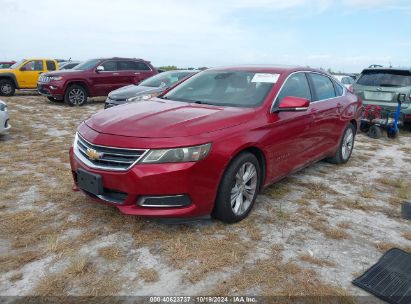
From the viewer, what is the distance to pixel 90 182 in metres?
3.35

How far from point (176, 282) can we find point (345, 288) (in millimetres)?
1283

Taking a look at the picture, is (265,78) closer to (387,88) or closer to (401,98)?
(401,98)

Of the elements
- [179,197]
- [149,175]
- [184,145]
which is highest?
[184,145]

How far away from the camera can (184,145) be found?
3.17 m

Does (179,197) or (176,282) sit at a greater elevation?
(179,197)

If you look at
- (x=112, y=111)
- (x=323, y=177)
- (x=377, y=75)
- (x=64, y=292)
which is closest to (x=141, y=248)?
(x=64, y=292)

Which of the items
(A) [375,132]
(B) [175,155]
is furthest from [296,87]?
(A) [375,132]

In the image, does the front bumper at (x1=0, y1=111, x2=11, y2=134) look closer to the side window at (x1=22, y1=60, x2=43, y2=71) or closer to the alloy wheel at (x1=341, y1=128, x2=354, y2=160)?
the alloy wheel at (x1=341, y1=128, x2=354, y2=160)

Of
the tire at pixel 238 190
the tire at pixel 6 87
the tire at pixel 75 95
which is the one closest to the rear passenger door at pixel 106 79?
the tire at pixel 75 95

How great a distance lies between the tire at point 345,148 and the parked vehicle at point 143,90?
4.50 metres

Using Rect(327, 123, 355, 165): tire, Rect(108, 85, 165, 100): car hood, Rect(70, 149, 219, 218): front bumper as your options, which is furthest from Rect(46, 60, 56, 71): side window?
Rect(70, 149, 219, 218): front bumper

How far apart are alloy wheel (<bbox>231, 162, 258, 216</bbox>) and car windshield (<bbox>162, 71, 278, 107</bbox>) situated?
74cm

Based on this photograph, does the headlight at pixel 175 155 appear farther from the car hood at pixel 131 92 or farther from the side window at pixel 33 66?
the side window at pixel 33 66

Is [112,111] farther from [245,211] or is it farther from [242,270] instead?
[242,270]
